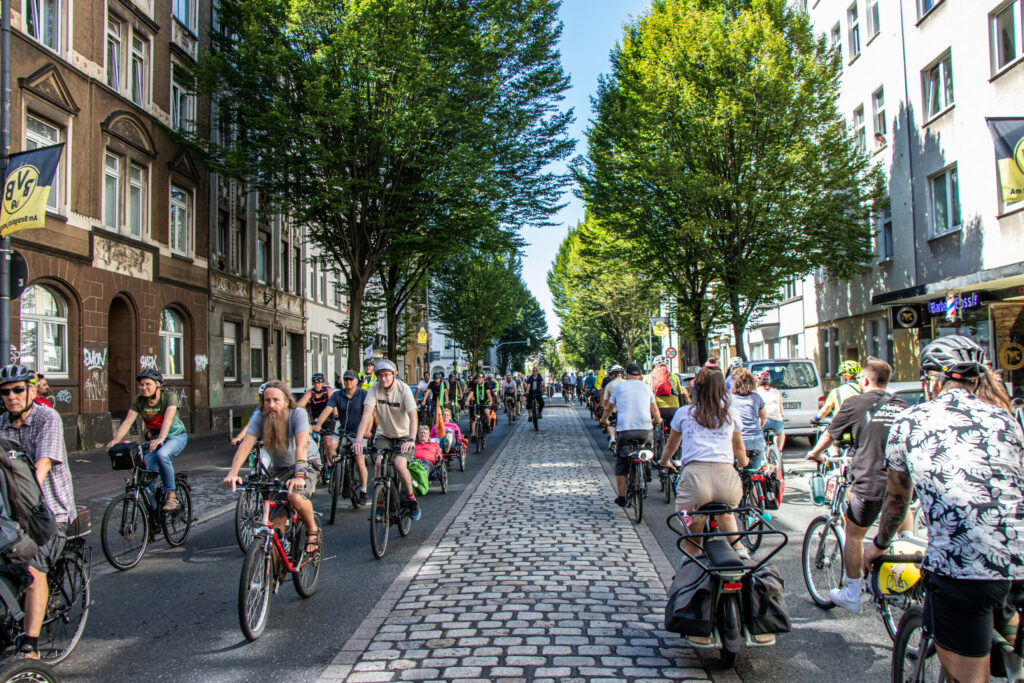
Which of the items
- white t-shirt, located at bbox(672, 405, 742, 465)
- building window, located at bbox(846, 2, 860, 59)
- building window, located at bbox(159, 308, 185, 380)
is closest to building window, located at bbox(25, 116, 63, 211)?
building window, located at bbox(159, 308, 185, 380)

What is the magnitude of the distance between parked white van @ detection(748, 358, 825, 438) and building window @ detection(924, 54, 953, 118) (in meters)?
8.31

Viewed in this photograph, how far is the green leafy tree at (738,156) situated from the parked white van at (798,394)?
188 inches

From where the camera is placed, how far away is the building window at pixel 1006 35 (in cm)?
1734

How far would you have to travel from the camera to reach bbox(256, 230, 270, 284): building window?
30153mm

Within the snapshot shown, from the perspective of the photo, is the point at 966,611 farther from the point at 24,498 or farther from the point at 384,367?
the point at 384,367

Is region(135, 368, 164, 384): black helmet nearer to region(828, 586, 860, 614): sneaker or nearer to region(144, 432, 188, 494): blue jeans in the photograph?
region(144, 432, 188, 494): blue jeans

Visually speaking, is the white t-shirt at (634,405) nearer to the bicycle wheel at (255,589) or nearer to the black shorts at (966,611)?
the bicycle wheel at (255,589)

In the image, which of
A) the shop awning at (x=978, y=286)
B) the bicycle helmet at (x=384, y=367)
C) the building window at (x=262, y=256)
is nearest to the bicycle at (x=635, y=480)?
the bicycle helmet at (x=384, y=367)

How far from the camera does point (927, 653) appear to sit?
300 centimetres

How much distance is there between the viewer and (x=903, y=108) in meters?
23.2

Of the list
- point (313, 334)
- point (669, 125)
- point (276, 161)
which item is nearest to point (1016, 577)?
point (276, 161)

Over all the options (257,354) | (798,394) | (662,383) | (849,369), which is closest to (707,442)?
(849,369)

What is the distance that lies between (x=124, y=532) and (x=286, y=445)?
2.44 m

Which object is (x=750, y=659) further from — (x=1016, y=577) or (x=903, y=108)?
(x=903, y=108)
